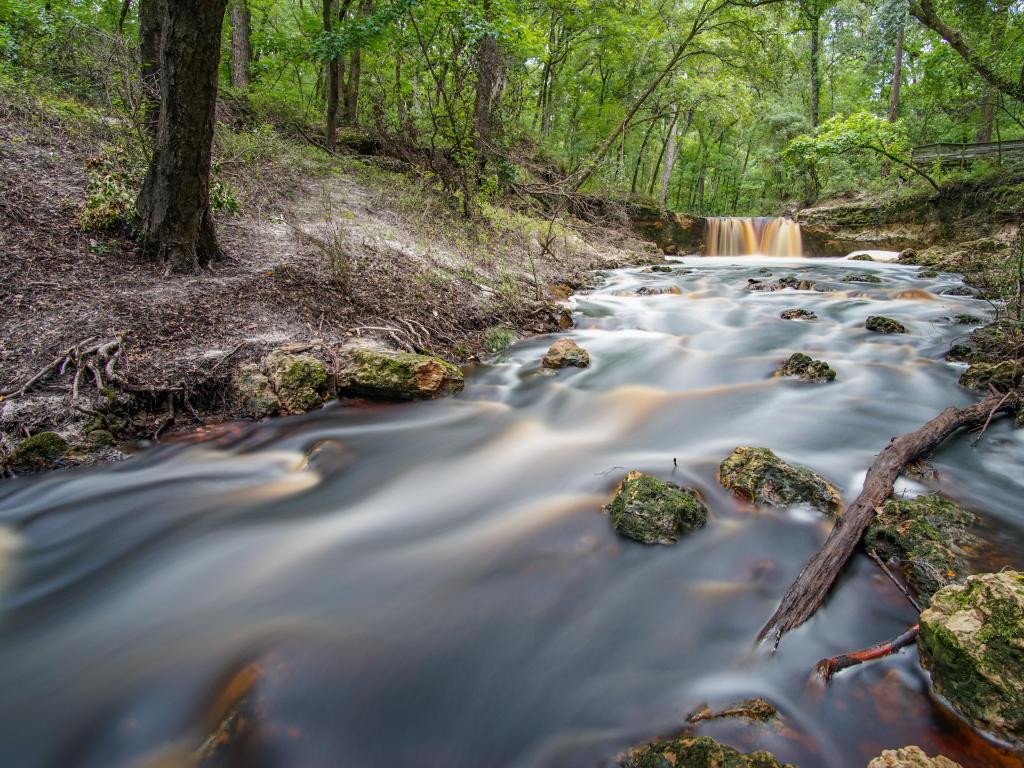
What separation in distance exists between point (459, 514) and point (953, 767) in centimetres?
267

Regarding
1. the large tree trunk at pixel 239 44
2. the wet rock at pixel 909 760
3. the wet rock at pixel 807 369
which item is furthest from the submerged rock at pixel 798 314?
the large tree trunk at pixel 239 44

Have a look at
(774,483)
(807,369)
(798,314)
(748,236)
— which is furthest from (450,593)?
(748,236)

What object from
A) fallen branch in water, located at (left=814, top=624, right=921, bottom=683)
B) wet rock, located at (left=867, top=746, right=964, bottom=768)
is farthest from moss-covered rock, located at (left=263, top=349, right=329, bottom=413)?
wet rock, located at (left=867, top=746, right=964, bottom=768)

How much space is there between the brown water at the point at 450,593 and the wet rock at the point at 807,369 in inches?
13.3

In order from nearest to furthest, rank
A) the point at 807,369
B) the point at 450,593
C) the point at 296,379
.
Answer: the point at 450,593
the point at 296,379
the point at 807,369

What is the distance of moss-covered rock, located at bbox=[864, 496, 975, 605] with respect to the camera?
2.38 m

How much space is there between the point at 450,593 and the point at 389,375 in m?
2.45

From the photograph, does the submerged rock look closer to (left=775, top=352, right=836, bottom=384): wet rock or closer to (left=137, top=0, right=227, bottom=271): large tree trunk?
(left=775, top=352, right=836, bottom=384): wet rock

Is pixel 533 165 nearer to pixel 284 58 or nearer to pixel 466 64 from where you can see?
pixel 466 64

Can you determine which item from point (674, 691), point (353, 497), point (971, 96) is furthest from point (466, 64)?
point (971, 96)

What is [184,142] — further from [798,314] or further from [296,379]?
[798,314]

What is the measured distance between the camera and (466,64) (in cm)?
995

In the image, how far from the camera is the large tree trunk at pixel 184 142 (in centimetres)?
458

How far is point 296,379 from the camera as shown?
14.8 feet
